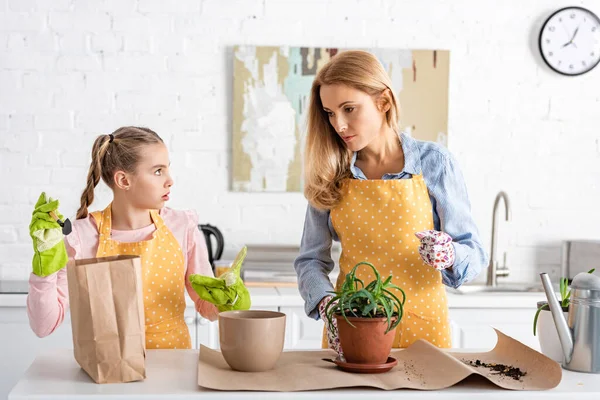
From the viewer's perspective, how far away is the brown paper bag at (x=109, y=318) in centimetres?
132

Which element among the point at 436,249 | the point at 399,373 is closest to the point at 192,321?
the point at 436,249

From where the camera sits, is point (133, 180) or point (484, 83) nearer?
point (133, 180)

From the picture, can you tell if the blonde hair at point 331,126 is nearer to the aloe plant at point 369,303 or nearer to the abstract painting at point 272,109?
the aloe plant at point 369,303

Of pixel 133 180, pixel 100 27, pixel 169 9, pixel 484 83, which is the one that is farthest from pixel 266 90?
pixel 133 180

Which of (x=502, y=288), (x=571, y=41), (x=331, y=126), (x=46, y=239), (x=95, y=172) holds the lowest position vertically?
(x=502, y=288)

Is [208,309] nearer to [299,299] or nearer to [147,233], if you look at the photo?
[147,233]

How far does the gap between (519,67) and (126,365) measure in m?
2.50

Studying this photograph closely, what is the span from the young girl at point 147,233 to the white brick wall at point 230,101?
1.25m

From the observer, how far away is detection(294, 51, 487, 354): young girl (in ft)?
6.06

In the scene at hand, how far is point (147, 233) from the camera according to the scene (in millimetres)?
1920

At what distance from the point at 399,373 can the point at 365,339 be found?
0.09 metres

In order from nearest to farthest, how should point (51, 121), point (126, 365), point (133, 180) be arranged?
point (126, 365)
point (133, 180)
point (51, 121)

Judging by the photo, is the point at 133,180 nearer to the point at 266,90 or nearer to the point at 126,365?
the point at 126,365

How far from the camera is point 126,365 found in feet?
4.35
